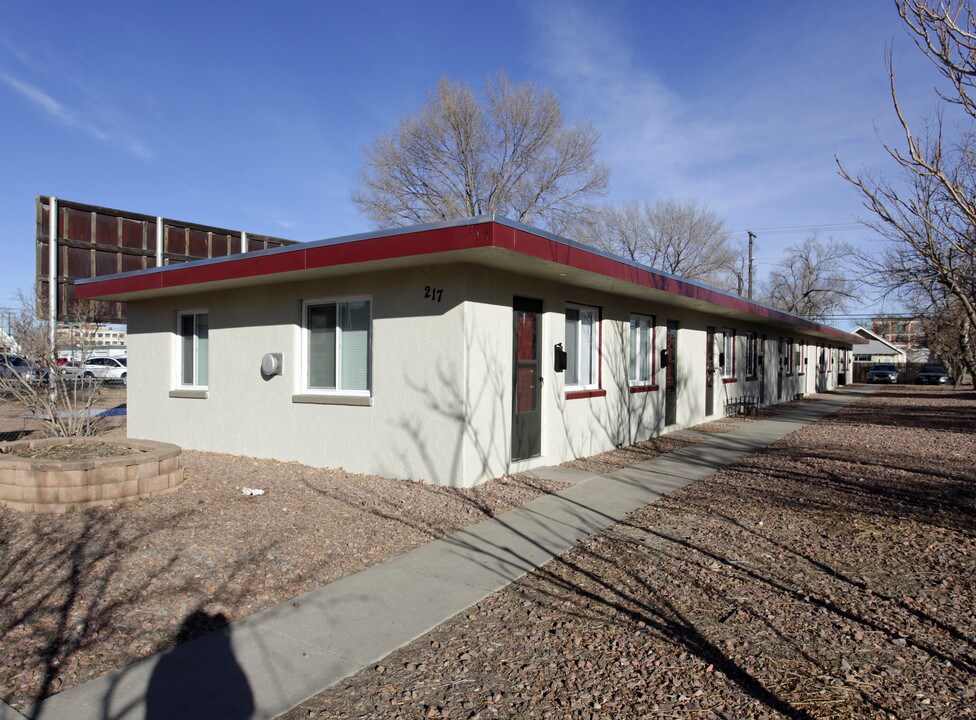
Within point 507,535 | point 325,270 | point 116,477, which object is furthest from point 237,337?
point 507,535

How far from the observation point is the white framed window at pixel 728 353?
17375 mm

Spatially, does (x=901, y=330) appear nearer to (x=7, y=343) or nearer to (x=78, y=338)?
(x=78, y=338)

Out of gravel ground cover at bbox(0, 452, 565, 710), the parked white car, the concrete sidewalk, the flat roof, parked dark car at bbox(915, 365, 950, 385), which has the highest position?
the flat roof

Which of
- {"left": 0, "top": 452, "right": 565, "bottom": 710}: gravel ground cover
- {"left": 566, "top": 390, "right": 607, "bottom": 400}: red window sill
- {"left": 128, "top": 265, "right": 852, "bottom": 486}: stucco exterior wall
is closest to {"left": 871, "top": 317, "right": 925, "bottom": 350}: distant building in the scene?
{"left": 128, "top": 265, "right": 852, "bottom": 486}: stucco exterior wall

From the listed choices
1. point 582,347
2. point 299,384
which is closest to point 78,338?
point 299,384

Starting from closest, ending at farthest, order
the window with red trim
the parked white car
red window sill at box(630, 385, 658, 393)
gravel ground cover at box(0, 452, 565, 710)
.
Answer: gravel ground cover at box(0, 452, 565, 710)
red window sill at box(630, 385, 658, 393)
the window with red trim
the parked white car

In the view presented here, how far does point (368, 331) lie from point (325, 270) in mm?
940

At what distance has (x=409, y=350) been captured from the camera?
8.09 metres

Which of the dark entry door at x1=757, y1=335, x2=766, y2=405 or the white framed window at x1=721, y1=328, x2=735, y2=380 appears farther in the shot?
the dark entry door at x1=757, y1=335, x2=766, y2=405

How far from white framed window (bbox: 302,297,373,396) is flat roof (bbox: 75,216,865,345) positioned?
51 cm

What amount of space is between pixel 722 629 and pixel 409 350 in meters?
5.00

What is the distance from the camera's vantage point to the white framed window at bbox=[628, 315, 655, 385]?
12250 millimetres

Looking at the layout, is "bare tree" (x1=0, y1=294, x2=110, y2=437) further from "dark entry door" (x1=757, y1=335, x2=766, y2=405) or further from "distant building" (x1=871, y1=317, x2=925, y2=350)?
"distant building" (x1=871, y1=317, x2=925, y2=350)

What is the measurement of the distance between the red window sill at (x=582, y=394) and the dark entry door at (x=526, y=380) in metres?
0.78
